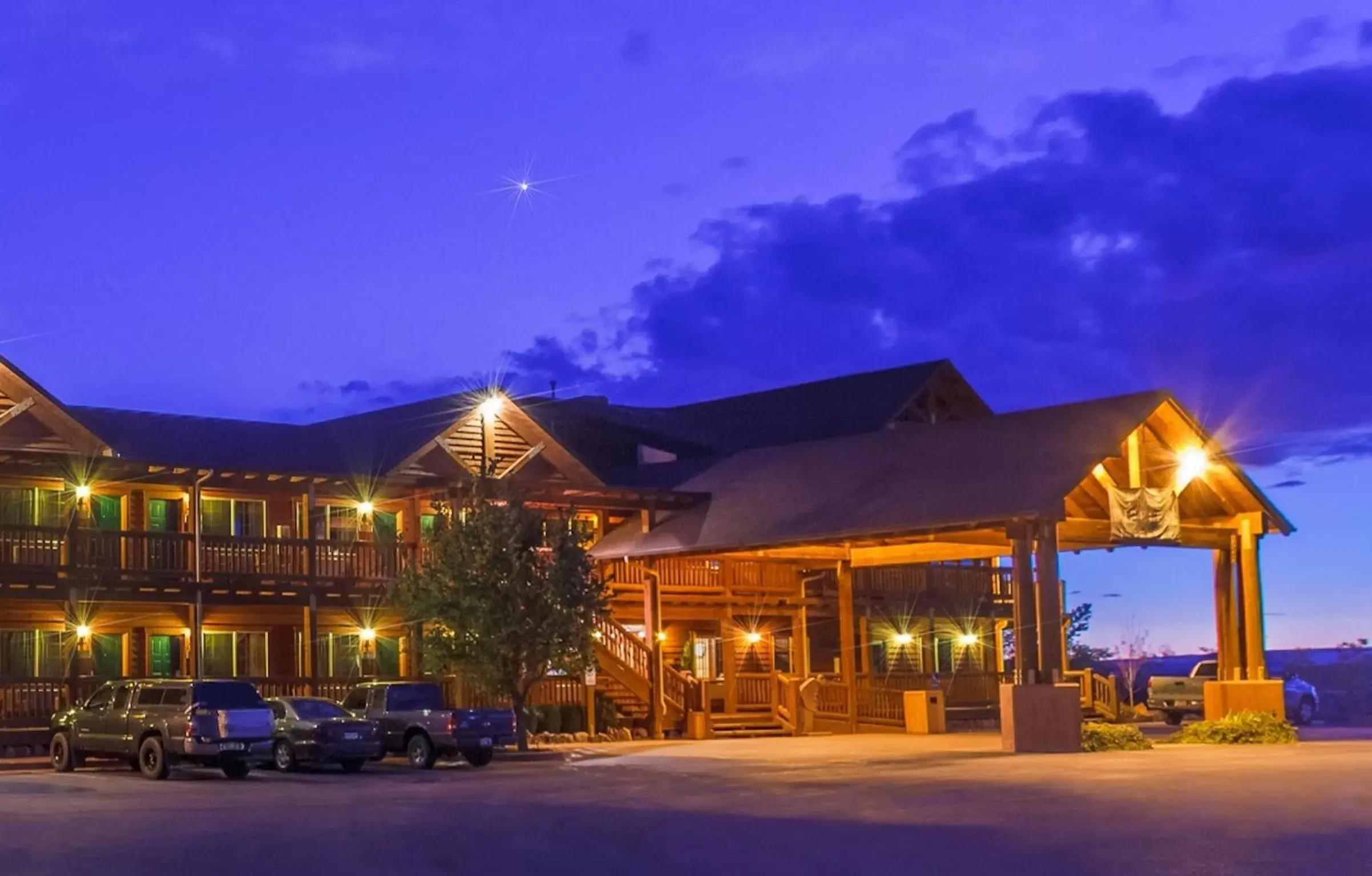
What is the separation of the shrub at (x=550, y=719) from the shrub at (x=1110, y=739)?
12.2m

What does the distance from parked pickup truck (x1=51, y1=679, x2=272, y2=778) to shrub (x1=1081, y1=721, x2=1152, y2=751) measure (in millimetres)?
14771

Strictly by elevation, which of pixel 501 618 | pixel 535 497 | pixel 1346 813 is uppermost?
pixel 535 497

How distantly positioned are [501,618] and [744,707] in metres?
10.9

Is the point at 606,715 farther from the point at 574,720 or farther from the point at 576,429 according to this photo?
the point at 576,429

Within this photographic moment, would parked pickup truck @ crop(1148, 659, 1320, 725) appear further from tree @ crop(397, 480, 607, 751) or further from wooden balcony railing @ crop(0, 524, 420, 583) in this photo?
wooden balcony railing @ crop(0, 524, 420, 583)

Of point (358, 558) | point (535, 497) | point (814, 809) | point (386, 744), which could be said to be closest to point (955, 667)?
point (535, 497)

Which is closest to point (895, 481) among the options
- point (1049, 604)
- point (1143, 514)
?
point (1143, 514)

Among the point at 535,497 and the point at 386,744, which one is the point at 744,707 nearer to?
the point at 535,497

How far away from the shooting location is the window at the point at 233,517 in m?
43.1

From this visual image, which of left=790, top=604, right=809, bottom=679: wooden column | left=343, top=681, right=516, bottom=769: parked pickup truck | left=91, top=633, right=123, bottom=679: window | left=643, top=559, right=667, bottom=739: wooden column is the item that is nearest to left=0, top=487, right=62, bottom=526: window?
left=91, top=633, right=123, bottom=679: window

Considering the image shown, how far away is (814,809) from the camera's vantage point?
22.0 meters

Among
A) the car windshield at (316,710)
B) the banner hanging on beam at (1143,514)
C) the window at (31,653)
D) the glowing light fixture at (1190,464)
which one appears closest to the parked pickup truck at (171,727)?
the car windshield at (316,710)

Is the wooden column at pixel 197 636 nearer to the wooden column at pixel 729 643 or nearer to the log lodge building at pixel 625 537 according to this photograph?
the log lodge building at pixel 625 537

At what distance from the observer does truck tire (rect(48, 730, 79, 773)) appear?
107ft
